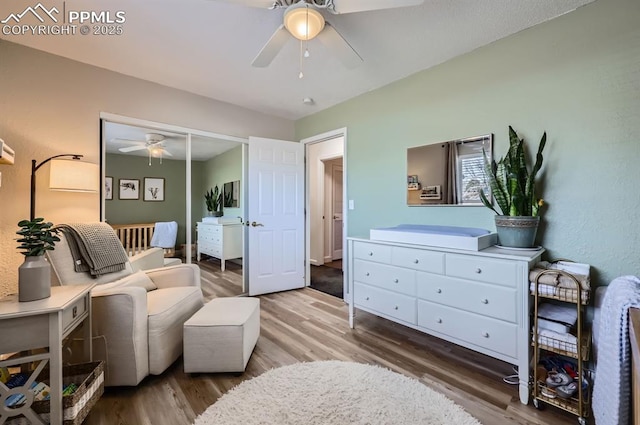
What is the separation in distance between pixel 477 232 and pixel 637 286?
94 centimetres

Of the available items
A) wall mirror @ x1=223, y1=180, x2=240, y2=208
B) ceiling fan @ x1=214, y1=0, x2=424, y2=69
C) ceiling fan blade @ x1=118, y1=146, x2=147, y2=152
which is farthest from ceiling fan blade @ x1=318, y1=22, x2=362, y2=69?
ceiling fan blade @ x1=118, y1=146, x2=147, y2=152

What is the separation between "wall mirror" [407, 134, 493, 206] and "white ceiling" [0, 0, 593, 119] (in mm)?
775

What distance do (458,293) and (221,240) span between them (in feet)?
8.73

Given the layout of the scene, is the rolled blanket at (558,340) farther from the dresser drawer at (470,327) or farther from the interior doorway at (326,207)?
the interior doorway at (326,207)

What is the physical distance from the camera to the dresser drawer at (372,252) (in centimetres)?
223

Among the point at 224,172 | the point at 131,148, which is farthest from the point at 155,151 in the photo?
the point at 224,172

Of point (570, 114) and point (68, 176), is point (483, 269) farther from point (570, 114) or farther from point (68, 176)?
point (68, 176)

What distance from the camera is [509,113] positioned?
200 cm

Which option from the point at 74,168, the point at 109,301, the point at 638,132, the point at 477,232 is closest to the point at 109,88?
the point at 74,168

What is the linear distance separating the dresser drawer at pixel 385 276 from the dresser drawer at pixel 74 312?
76.8 inches

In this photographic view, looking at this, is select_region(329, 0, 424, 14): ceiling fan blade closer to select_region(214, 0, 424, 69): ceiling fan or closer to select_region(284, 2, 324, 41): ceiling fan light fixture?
select_region(214, 0, 424, 69): ceiling fan

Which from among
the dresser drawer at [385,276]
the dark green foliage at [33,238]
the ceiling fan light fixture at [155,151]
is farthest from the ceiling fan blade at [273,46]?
the dresser drawer at [385,276]

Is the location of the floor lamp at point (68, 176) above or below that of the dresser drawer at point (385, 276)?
above

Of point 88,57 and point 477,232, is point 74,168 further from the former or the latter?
point 477,232
